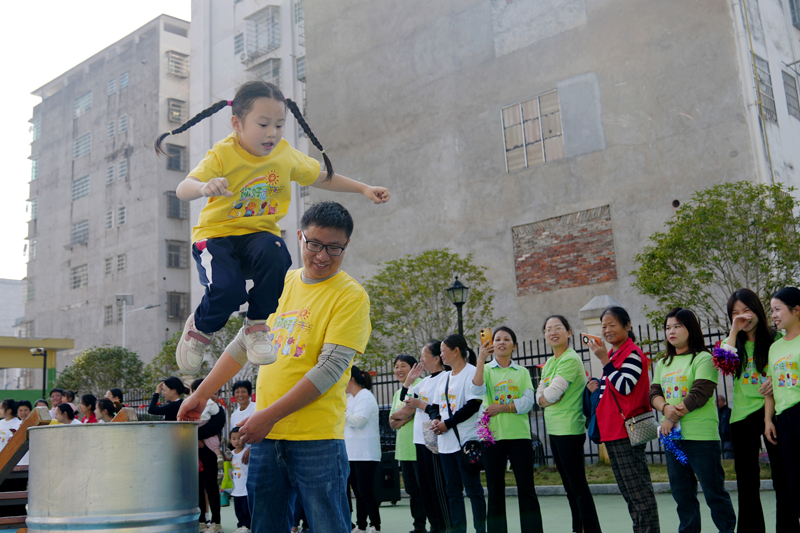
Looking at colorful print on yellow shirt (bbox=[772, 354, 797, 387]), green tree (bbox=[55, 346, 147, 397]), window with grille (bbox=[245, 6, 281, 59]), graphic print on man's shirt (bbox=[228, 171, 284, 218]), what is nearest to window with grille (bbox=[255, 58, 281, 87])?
window with grille (bbox=[245, 6, 281, 59])

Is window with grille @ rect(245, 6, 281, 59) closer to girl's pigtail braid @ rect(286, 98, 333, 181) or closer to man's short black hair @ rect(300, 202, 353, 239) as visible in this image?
girl's pigtail braid @ rect(286, 98, 333, 181)

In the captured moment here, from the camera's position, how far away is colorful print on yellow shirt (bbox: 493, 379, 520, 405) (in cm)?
663

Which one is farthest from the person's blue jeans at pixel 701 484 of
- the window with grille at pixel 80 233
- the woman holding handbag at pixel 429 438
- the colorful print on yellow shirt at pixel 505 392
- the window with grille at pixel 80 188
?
the window with grille at pixel 80 188

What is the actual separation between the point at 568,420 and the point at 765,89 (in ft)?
47.1

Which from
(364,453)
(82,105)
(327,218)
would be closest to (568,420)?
(364,453)

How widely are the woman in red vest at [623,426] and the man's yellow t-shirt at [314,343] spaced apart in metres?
3.16

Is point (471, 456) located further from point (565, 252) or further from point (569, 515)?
point (565, 252)

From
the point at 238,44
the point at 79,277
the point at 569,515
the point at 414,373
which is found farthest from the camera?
the point at 79,277

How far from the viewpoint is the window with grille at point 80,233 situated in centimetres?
4078

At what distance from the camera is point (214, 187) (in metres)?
2.97

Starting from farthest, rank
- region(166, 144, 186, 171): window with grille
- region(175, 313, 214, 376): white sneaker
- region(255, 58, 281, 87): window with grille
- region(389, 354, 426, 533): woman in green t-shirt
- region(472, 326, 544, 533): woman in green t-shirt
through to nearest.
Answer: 1. region(166, 144, 186, 171): window with grille
2. region(255, 58, 281, 87): window with grille
3. region(389, 354, 426, 533): woman in green t-shirt
4. region(472, 326, 544, 533): woman in green t-shirt
5. region(175, 313, 214, 376): white sneaker

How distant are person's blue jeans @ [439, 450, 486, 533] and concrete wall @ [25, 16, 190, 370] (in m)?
30.9

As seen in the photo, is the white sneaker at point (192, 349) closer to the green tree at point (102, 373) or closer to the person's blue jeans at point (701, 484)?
the person's blue jeans at point (701, 484)

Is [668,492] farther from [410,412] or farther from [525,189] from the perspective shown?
[525,189]
